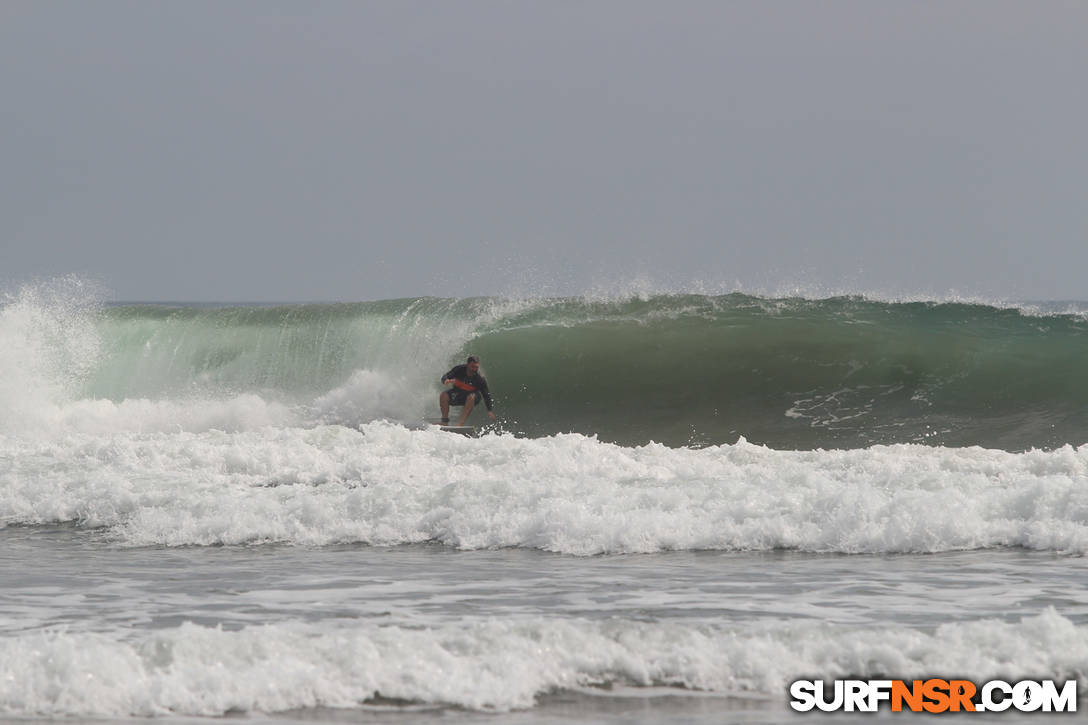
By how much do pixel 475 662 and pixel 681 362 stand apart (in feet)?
41.4

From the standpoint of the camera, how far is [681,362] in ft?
56.9

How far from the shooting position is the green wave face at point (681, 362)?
1523cm

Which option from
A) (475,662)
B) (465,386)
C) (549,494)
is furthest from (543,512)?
(465,386)

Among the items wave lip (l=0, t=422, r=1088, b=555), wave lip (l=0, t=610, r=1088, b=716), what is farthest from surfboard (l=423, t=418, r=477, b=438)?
wave lip (l=0, t=610, r=1088, b=716)

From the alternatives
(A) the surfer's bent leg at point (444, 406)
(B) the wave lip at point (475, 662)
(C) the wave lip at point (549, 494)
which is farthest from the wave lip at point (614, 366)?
(B) the wave lip at point (475, 662)

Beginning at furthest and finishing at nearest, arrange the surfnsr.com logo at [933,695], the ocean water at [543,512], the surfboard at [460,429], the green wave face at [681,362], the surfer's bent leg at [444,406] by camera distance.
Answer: the green wave face at [681,362], the surfer's bent leg at [444,406], the surfboard at [460,429], the ocean water at [543,512], the surfnsr.com logo at [933,695]

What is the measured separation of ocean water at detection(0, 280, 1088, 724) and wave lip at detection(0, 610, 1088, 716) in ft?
0.05

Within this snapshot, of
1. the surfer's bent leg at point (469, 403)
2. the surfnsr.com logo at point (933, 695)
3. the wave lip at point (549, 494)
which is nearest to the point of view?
the surfnsr.com logo at point (933, 695)

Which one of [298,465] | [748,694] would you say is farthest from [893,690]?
[298,465]

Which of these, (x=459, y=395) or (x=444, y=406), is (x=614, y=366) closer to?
(x=459, y=395)

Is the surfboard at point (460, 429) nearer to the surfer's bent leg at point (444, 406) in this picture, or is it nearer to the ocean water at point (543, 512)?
the surfer's bent leg at point (444, 406)

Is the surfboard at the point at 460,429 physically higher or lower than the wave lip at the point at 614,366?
lower

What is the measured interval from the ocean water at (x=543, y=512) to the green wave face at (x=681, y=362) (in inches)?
2.1

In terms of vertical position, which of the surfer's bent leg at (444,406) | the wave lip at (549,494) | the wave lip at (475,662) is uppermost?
the surfer's bent leg at (444,406)
